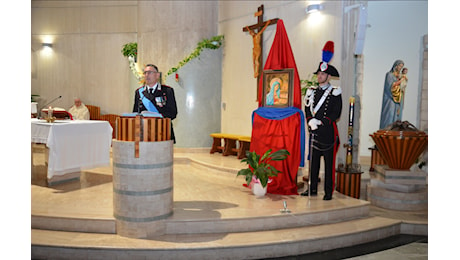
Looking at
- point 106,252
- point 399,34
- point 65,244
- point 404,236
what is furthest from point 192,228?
point 399,34

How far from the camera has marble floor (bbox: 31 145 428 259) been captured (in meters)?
4.04

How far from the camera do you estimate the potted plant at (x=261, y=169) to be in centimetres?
472

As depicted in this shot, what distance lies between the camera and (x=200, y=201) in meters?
4.70

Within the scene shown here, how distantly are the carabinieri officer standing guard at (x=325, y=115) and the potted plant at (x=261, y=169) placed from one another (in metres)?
0.46

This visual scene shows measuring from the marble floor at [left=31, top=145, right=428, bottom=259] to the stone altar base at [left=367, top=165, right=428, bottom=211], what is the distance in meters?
0.18

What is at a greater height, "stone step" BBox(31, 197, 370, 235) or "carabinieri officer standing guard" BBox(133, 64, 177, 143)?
"carabinieri officer standing guard" BBox(133, 64, 177, 143)

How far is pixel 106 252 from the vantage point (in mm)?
3418

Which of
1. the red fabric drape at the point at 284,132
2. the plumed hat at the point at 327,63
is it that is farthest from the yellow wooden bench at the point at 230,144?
the plumed hat at the point at 327,63

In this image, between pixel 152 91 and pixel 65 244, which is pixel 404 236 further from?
pixel 65 244

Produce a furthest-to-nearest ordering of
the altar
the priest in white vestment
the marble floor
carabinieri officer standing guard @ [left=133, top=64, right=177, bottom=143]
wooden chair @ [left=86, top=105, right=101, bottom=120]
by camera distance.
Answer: wooden chair @ [left=86, top=105, right=101, bottom=120], the priest in white vestment, the altar, carabinieri officer standing guard @ [left=133, top=64, right=177, bottom=143], the marble floor

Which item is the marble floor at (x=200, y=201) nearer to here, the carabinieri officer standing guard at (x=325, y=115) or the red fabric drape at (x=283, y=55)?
the carabinieri officer standing guard at (x=325, y=115)

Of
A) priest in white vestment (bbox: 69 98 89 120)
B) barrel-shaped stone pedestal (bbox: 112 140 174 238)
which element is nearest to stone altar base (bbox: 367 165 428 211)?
barrel-shaped stone pedestal (bbox: 112 140 174 238)

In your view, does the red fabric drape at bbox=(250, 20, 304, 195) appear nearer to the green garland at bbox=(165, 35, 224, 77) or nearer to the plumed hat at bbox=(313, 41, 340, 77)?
the plumed hat at bbox=(313, 41, 340, 77)

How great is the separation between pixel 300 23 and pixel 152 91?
3807 mm
